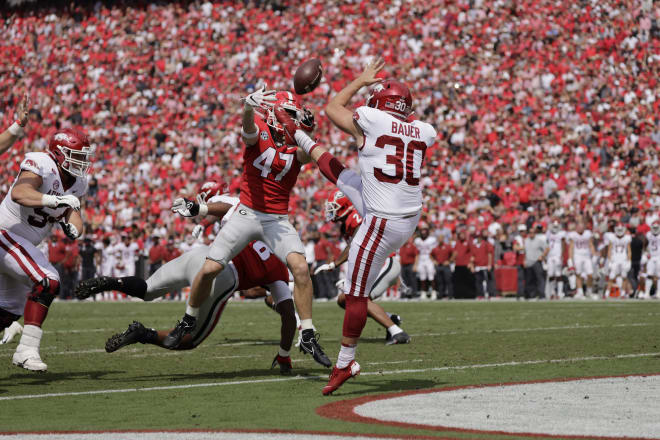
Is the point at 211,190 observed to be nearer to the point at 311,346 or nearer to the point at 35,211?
the point at 35,211

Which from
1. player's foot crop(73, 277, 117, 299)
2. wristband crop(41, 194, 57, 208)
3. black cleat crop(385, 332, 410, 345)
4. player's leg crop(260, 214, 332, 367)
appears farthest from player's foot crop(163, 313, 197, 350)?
black cleat crop(385, 332, 410, 345)

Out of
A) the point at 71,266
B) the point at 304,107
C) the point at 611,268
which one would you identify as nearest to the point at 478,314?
the point at 611,268

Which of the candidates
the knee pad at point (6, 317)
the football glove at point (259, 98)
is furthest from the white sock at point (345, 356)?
the knee pad at point (6, 317)

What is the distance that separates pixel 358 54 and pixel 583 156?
790cm

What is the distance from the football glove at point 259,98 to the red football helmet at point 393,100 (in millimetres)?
1018

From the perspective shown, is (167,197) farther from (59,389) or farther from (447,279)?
(59,389)

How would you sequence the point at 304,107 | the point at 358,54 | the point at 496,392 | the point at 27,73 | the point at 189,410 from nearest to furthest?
1. the point at 189,410
2. the point at 496,392
3. the point at 304,107
4. the point at 358,54
5. the point at 27,73

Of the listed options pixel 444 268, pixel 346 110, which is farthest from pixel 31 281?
pixel 444 268

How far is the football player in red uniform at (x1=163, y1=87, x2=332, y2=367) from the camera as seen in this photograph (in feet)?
25.5

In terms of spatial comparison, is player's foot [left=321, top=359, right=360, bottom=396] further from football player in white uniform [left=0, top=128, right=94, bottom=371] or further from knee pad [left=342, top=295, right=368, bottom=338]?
football player in white uniform [left=0, top=128, right=94, bottom=371]

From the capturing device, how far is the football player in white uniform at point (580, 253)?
22062mm

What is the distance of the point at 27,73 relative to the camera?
1395 inches

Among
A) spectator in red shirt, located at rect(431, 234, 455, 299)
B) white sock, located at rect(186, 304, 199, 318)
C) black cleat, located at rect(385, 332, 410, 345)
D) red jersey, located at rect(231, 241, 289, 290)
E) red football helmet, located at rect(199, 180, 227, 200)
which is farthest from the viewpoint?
spectator in red shirt, located at rect(431, 234, 455, 299)

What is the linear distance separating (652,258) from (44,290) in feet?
51.8
